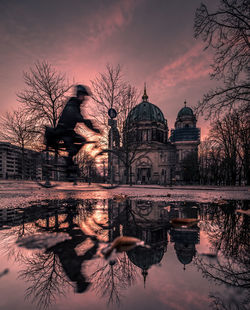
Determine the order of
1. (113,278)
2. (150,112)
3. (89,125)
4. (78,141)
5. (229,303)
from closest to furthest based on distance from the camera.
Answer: (229,303) → (113,278) → (89,125) → (78,141) → (150,112)

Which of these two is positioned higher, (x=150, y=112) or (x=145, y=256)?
(x=150, y=112)

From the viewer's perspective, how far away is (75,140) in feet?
20.2

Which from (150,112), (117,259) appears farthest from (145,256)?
(150,112)

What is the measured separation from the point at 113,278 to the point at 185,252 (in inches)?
30.4

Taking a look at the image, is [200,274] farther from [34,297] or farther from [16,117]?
[16,117]

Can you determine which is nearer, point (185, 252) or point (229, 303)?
point (229, 303)

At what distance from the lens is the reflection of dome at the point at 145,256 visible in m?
1.42

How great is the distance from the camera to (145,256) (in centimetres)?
155

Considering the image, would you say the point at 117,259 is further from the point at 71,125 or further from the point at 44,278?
the point at 71,125

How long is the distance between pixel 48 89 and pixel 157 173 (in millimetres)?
51067

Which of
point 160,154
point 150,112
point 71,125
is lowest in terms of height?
point 71,125

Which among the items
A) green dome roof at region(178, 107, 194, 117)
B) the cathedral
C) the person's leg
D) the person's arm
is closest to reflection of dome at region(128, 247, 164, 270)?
the person's arm

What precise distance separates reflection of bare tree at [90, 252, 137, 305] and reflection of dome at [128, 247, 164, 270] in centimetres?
6

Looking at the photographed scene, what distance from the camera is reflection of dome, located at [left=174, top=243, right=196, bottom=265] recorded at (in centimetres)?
159
